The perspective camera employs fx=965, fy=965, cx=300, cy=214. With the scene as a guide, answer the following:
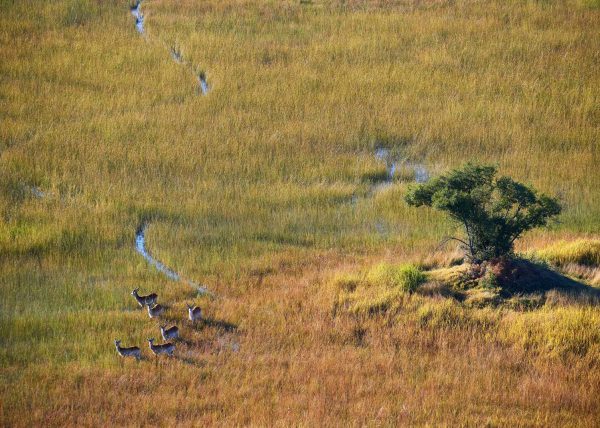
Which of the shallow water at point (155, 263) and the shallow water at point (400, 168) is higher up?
the shallow water at point (400, 168)

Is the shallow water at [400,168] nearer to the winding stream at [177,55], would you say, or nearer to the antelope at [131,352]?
the winding stream at [177,55]

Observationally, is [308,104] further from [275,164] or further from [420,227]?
[420,227]

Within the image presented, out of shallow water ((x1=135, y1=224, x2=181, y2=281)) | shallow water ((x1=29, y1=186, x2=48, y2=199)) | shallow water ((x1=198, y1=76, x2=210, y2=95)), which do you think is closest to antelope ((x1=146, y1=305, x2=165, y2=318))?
shallow water ((x1=135, y1=224, x2=181, y2=281))

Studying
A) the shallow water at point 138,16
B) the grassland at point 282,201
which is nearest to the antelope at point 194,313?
the grassland at point 282,201

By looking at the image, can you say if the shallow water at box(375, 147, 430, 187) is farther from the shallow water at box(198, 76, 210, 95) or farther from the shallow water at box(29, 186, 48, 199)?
the shallow water at box(29, 186, 48, 199)

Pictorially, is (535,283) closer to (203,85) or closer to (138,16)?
(203,85)

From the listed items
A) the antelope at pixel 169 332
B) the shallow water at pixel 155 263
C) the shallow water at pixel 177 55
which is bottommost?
the antelope at pixel 169 332

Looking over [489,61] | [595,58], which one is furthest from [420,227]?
[595,58]
